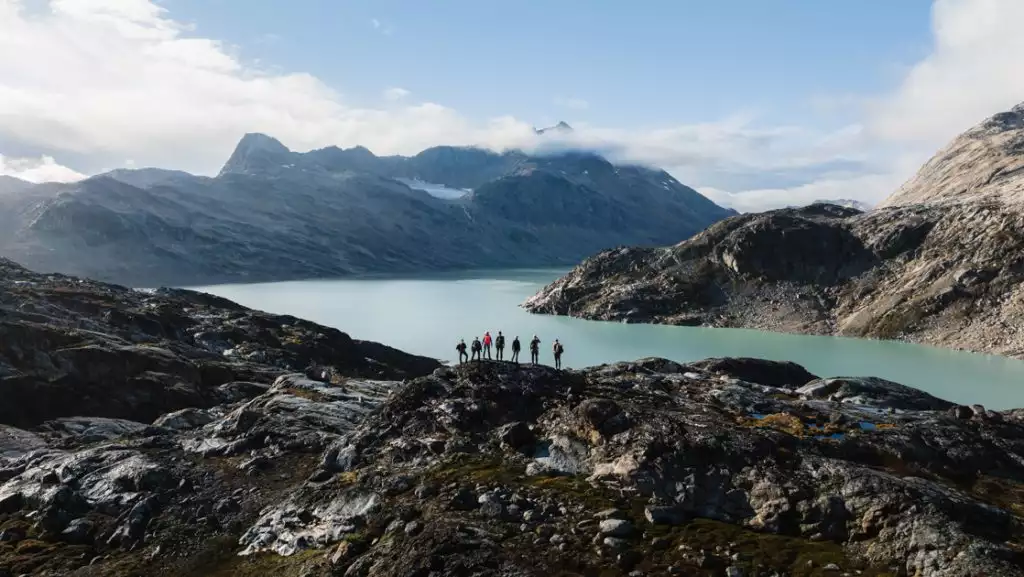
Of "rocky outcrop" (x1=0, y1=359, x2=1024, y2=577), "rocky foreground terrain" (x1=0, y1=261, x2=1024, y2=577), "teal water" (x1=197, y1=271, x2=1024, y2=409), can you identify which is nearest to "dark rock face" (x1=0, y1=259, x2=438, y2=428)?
"rocky foreground terrain" (x1=0, y1=261, x2=1024, y2=577)

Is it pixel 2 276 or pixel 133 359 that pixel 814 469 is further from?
pixel 2 276

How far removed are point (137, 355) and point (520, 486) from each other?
4275cm

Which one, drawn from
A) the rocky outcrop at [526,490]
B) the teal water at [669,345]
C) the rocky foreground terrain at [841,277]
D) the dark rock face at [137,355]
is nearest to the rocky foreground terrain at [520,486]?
the rocky outcrop at [526,490]

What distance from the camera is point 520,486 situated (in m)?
23.6

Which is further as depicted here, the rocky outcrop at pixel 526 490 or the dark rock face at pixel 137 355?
the dark rock face at pixel 137 355

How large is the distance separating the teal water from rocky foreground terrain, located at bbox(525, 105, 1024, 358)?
6.85 m

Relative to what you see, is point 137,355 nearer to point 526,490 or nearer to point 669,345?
point 526,490

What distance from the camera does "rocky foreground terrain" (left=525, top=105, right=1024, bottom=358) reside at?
354 ft

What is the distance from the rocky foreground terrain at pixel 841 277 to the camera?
107938mm

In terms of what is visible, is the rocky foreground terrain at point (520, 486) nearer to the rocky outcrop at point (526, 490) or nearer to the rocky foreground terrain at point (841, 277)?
the rocky outcrop at point (526, 490)

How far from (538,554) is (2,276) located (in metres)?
104

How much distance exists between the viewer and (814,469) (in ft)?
72.8

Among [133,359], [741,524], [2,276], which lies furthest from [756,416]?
[2,276]

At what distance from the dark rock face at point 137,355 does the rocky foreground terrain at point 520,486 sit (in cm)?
490
